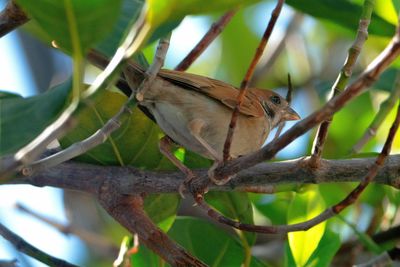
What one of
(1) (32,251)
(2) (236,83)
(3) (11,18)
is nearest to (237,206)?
(1) (32,251)

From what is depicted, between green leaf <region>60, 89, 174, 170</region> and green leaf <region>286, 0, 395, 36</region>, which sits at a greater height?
green leaf <region>286, 0, 395, 36</region>

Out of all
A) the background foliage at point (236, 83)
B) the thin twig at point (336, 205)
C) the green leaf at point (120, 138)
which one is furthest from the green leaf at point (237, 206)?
the thin twig at point (336, 205)

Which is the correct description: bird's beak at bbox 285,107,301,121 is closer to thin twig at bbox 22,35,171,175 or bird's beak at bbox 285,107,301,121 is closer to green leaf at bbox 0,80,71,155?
thin twig at bbox 22,35,171,175

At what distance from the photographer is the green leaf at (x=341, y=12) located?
118 inches

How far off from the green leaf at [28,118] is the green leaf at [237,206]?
1.41 metres

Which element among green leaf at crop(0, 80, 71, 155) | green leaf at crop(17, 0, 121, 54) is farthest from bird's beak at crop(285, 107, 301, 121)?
green leaf at crop(17, 0, 121, 54)

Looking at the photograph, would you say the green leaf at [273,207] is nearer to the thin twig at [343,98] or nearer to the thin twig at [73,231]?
the thin twig at [73,231]

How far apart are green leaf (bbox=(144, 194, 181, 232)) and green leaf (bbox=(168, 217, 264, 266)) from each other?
11 centimetres

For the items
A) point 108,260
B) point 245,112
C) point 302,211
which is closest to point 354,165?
point 302,211

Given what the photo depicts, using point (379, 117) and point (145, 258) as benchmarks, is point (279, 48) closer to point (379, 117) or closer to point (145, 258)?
point (379, 117)

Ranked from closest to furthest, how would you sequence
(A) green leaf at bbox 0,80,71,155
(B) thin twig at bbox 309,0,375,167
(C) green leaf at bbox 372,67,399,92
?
(A) green leaf at bbox 0,80,71,155 → (B) thin twig at bbox 309,0,375,167 → (C) green leaf at bbox 372,67,399,92

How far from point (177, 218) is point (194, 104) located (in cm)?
57

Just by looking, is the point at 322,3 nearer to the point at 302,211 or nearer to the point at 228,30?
the point at 302,211

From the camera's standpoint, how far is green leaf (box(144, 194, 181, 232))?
3.24 meters
